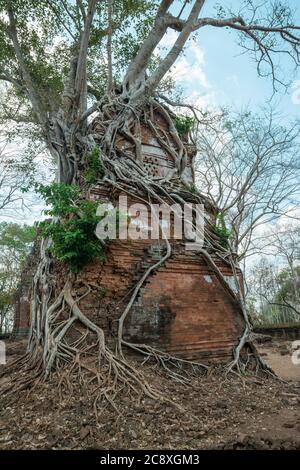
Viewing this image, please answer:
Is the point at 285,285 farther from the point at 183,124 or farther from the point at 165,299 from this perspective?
the point at 165,299

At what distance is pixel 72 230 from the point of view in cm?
460

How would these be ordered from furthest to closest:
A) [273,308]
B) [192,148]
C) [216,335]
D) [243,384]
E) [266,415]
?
[273,308] → [192,148] → [216,335] → [243,384] → [266,415]

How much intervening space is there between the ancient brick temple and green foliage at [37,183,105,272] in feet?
0.79

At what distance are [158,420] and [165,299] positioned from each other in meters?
1.97

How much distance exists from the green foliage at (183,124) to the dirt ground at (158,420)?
22.2ft

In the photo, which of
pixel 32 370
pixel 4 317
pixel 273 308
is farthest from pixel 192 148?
pixel 273 308

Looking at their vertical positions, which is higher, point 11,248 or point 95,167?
point 11,248

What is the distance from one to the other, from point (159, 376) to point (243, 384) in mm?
1232

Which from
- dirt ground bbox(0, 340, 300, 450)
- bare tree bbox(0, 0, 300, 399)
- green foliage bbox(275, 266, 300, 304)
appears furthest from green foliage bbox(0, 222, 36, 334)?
green foliage bbox(275, 266, 300, 304)

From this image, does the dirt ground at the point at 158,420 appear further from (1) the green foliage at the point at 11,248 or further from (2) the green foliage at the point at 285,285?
(2) the green foliage at the point at 285,285

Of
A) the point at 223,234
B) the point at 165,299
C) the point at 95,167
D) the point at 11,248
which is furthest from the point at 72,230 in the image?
the point at 11,248

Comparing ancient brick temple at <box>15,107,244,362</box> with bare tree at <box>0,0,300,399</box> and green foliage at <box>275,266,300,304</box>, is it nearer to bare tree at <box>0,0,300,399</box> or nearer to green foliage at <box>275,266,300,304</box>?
bare tree at <box>0,0,300,399</box>

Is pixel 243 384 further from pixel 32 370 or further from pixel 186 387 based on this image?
pixel 32 370

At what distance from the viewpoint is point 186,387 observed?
13.4 feet
